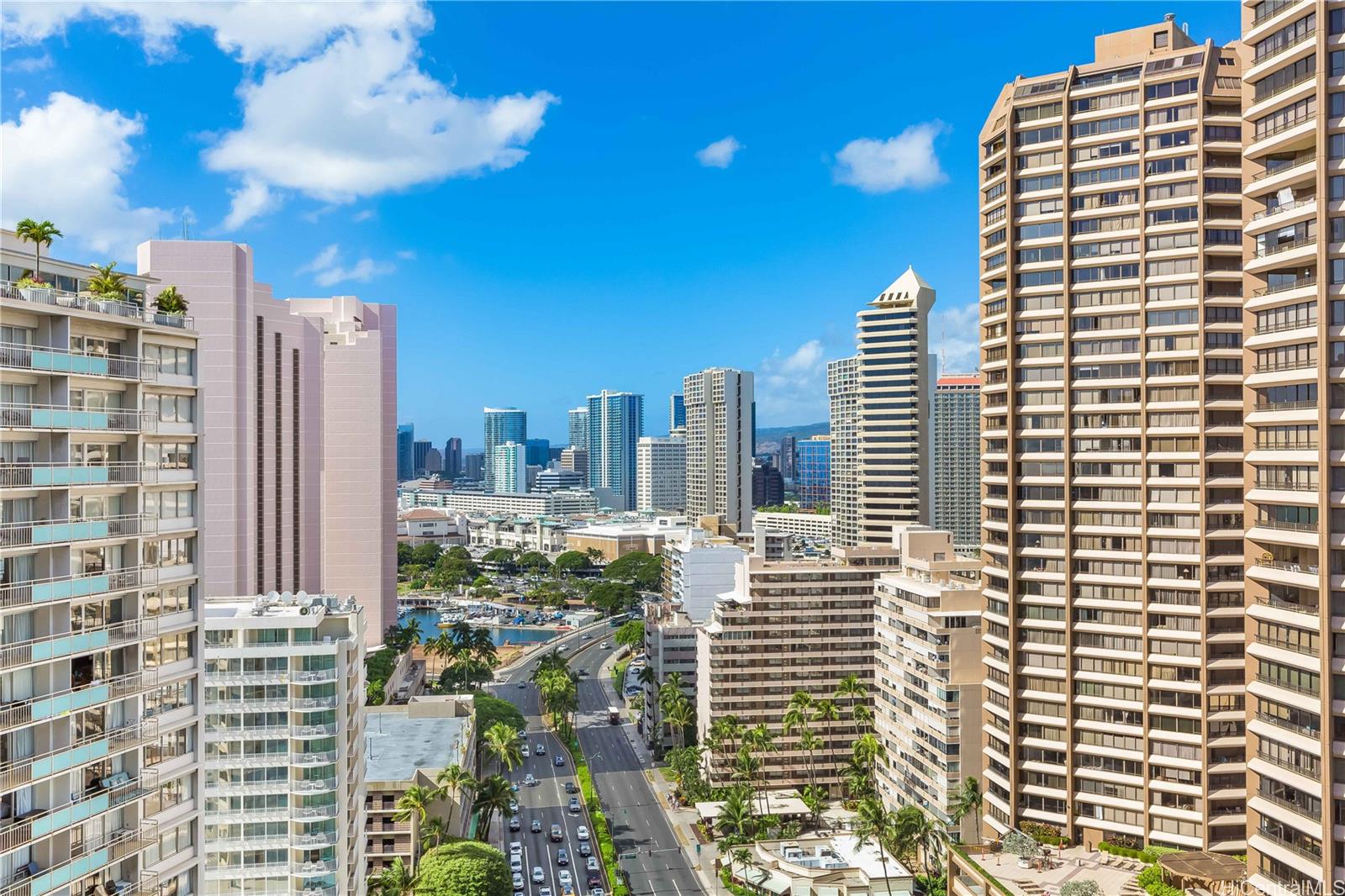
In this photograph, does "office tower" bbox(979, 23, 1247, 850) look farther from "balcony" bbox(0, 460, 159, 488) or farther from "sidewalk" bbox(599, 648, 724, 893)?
"balcony" bbox(0, 460, 159, 488)

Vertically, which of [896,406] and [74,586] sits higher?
[896,406]

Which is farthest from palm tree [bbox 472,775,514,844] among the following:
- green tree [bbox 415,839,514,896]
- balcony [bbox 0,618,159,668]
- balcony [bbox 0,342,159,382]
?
balcony [bbox 0,342,159,382]

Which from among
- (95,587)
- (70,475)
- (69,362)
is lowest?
(95,587)

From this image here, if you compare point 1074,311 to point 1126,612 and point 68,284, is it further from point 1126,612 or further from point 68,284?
point 68,284

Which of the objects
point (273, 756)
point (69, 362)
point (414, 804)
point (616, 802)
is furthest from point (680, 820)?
point (69, 362)

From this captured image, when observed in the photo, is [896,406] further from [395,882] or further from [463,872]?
[395,882]

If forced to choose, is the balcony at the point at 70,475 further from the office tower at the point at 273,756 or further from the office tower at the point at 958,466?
the office tower at the point at 958,466
